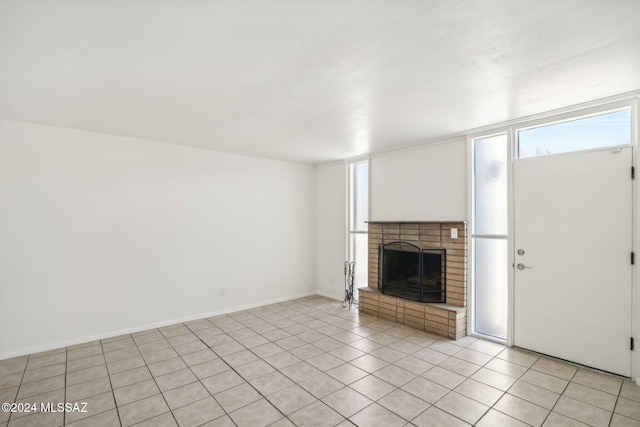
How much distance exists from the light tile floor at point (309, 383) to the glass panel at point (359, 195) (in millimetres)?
2058

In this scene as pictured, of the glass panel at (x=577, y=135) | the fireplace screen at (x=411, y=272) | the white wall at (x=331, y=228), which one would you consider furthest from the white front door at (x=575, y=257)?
the white wall at (x=331, y=228)

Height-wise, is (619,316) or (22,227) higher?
(22,227)

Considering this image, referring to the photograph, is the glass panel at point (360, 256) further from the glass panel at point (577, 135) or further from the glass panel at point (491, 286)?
the glass panel at point (577, 135)

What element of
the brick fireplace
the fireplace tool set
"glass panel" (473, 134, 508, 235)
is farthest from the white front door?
the fireplace tool set

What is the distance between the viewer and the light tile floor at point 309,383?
92.0 inches

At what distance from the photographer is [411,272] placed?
4.51 meters

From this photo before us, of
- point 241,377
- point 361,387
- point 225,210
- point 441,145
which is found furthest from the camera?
point 225,210

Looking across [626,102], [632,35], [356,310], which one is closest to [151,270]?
[356,310]

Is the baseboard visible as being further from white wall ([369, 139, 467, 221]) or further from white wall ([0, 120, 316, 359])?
white wall ([369, 139, 467, 221])

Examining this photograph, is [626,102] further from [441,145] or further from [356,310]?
[356,310]

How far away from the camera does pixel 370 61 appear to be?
213cm

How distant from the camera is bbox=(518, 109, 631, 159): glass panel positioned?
292 centimetres

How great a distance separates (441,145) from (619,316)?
260 cm

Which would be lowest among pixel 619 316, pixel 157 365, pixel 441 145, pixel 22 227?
pixel 157 365
